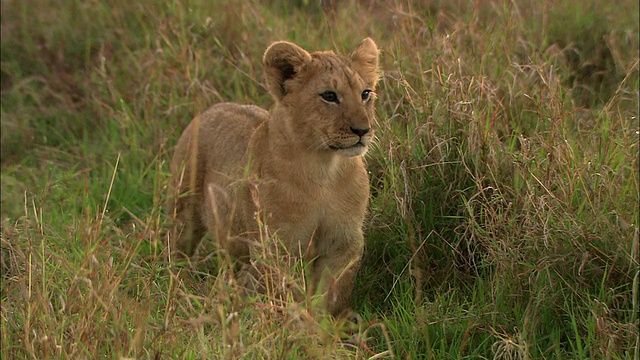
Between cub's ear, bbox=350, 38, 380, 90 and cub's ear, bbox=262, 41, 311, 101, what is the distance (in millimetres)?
227

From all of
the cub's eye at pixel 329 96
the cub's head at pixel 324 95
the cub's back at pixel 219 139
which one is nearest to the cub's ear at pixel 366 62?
the cub's head at pixel 324 95

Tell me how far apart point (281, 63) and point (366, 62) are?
0.39 metres

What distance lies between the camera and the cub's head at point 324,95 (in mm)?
4012

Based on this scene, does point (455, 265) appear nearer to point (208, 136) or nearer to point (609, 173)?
point (609, 173)

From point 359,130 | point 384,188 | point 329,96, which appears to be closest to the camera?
point 359,130

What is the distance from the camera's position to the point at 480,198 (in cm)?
451

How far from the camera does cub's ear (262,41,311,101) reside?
13.8ft

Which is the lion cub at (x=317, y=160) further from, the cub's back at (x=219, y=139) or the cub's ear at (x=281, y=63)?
the cub's back at (x=219, y=139)

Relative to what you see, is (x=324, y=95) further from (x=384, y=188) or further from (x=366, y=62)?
(x=384, y=188)

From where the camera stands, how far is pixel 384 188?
4754 mm

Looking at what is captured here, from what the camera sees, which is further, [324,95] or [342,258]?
[342,258]

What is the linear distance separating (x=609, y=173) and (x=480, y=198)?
59 centimetres

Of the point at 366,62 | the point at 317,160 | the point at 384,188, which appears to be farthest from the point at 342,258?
the point at 366,62

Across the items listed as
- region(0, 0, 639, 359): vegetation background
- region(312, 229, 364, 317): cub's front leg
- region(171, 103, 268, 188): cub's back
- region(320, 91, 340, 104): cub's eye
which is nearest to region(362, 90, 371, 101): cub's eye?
region(320, 91, 340, 104): cub's eye
